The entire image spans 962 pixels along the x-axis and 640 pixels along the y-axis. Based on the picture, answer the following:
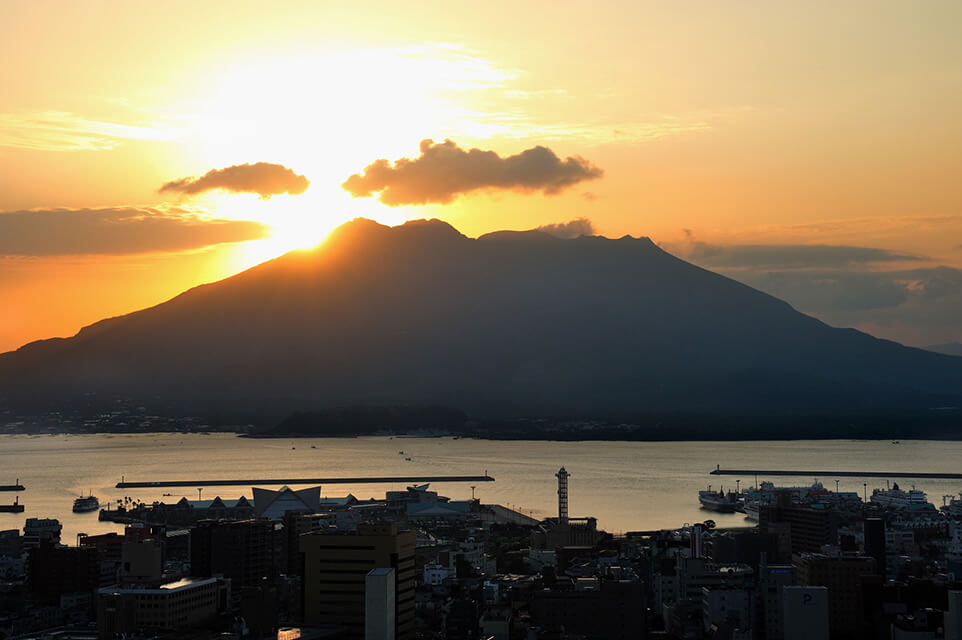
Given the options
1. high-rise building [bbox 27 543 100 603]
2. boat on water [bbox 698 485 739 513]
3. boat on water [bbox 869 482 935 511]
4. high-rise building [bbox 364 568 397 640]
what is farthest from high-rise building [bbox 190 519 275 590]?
boat on water [bbox 869 482 935 511]

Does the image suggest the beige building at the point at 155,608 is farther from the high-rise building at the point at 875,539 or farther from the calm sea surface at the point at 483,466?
the calm sea surface at the point at 483,466

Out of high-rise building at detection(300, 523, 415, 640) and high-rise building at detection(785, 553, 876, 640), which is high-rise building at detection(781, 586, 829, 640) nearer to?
high-rise building at detection(785, 553, 876, 640)

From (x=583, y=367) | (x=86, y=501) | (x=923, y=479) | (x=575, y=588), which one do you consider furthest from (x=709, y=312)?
(x=575, y=588)

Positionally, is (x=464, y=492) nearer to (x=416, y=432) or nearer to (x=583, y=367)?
(x=416, y=432)


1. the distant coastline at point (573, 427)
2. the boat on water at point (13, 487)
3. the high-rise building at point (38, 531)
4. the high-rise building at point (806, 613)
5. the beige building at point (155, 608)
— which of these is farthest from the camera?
the distant coastline at point (573, 427)

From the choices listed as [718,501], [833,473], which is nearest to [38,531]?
[718,501]

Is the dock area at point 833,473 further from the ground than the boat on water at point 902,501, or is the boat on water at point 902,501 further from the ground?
the dock area at point 833,473

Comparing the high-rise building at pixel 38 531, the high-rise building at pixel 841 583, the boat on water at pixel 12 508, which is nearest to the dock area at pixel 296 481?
the boat on water at pixel 12 508
